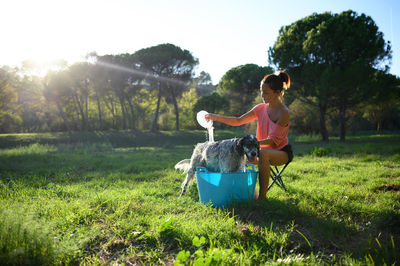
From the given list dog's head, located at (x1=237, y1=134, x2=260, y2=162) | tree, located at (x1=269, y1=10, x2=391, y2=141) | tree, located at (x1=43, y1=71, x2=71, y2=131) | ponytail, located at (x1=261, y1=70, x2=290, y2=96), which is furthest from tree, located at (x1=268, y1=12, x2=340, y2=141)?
tree, located at (x1=43, y1=71, x2=71, y2=131)

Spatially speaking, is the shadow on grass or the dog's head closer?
the shadow on grass

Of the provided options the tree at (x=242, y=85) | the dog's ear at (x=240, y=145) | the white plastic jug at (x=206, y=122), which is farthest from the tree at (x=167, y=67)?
the dog's ear at (x=240, y=145)

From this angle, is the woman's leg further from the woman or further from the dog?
the dog

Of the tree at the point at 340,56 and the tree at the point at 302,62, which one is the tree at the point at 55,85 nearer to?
the tree at the point at 302,62

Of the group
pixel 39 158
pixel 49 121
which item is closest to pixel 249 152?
pixel 39 158

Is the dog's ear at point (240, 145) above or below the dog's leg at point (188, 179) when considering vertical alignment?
above

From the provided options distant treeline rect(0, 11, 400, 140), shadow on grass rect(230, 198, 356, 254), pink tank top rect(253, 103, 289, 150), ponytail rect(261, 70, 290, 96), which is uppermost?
distant treeline rect(0, 11, 400, 140)

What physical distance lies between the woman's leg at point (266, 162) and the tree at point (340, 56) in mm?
13415

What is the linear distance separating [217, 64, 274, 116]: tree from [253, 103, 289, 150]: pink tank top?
27.2 metres

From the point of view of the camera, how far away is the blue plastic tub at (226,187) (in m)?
3.07

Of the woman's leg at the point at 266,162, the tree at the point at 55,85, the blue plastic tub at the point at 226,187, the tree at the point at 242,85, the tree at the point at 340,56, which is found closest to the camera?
the blue plastic tub at the point at 226,187

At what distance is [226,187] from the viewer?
312cm

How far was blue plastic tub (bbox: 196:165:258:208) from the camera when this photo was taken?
10.1ft

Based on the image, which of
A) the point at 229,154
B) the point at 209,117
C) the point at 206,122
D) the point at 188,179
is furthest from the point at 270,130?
the point at 188,179
